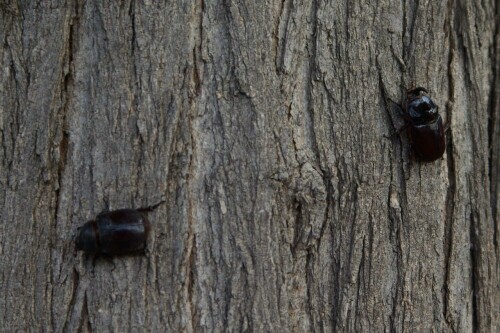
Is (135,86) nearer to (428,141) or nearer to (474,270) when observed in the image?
(428,141)

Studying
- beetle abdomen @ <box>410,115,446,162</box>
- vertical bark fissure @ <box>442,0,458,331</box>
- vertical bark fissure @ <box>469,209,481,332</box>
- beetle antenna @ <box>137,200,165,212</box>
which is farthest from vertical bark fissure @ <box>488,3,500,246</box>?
beetle antenna @ <box>137,200,165,212</box>

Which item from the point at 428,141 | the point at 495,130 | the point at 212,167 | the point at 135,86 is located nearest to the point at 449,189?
the point at 428,141

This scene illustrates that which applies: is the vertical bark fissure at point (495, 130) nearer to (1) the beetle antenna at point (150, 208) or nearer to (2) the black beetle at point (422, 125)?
(2) the black beetle at point (422, 125)

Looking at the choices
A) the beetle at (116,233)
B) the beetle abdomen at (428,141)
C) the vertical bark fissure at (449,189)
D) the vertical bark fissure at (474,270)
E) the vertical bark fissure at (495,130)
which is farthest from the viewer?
the vertical bark fissure at (495,130)

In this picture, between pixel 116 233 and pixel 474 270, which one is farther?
pixel 474 270

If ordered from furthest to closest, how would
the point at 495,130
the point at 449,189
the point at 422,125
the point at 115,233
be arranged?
the point at 495,130, the point at 449,189, the point at 422,125, the point at 115,233

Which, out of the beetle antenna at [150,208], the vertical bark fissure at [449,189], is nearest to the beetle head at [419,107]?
the vertical bark fissure at [449,189]

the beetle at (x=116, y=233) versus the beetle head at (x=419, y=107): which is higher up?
the beetle head at (x=419, y=107)
